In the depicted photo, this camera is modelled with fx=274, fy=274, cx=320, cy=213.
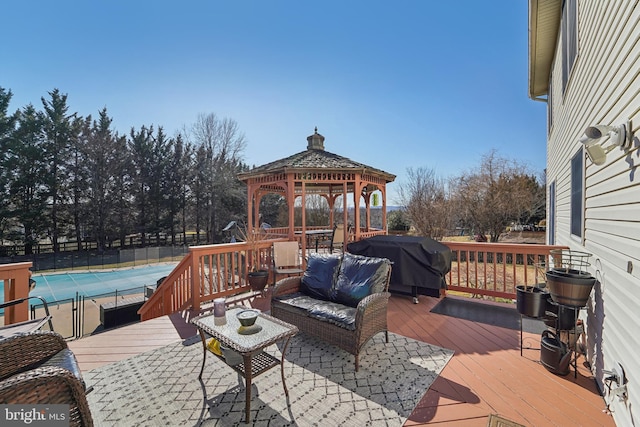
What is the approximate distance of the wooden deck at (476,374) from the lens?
218cm

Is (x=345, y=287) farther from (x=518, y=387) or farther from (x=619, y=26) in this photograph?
(x=619, y=26)

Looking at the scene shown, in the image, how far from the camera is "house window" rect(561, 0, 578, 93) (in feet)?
12.4

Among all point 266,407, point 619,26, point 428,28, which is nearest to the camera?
point 619,26

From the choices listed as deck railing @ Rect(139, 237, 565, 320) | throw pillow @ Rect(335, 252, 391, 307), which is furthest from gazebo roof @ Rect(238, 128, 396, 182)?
throw pillow @ Rect(335, 252, 391, 307)

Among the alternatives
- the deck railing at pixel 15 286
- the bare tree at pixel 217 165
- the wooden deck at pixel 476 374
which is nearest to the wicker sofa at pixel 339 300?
the wooden deck at pixel 476 374

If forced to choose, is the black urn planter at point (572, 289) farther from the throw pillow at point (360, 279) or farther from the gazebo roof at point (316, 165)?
the gazebo roof at point (316, 165)

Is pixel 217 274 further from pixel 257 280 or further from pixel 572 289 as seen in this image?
pixel 572 289

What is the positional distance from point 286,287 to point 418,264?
2.41 metres

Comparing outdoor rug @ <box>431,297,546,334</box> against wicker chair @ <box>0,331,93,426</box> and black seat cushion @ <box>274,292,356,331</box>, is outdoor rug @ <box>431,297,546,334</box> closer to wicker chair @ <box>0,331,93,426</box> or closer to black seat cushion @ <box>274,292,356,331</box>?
black seat cushion @ <box>274,292,356,331</box>

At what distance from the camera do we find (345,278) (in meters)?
3.70

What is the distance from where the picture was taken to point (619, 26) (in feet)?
7.00

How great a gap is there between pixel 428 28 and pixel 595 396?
8.29m

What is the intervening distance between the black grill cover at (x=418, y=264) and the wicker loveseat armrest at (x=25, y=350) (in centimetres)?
438

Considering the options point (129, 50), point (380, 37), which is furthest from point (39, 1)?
point (380, 37)
